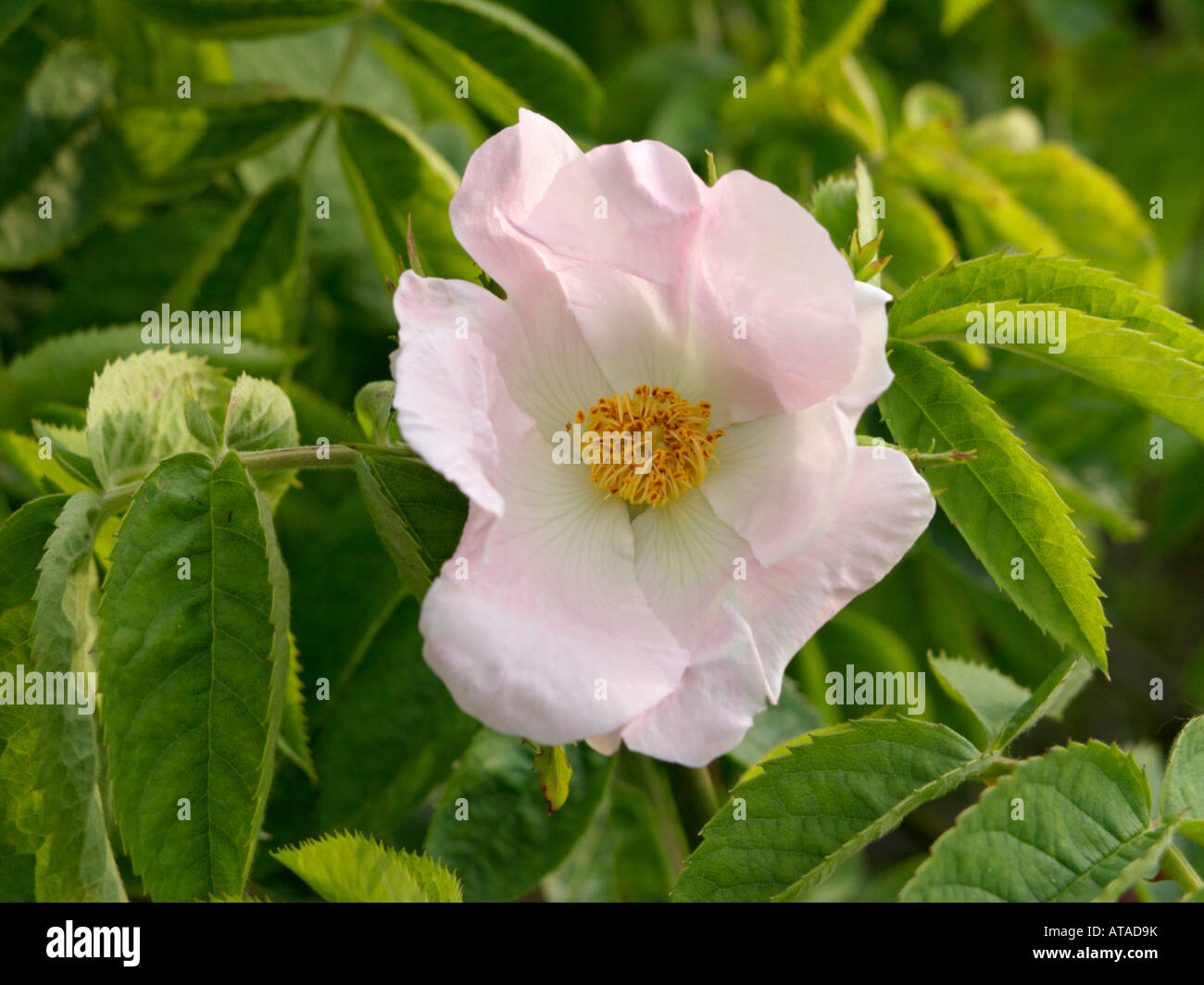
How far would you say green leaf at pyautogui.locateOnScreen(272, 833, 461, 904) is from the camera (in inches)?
41.8

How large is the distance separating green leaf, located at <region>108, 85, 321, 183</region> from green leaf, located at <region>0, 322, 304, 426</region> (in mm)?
321

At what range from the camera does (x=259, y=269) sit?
5.60ft

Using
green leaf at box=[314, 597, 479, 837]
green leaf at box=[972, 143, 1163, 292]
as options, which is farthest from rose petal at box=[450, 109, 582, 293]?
green leaf at box=[972, 143, 1163, 292]

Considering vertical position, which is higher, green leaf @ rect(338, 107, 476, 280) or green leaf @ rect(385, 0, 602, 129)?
green leaf @ rect(385, 0, 602, 129)

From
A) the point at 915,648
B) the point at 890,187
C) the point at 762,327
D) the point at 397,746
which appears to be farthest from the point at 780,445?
the point at 915,648

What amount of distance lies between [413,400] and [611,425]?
36cm

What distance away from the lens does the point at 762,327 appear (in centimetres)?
110

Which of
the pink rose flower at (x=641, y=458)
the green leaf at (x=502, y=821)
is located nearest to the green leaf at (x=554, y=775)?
the pink rose flower at (x=641, y=458)

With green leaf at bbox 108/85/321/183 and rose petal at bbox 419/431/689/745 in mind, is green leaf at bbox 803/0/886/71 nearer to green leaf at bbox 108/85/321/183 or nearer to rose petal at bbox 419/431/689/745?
green leaf at bbox 108/85/321/183

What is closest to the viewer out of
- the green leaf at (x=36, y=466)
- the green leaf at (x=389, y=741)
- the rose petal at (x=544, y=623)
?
the rose petal at (x=544, y=623)

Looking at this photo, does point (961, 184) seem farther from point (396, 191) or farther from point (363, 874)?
point (363, 874)

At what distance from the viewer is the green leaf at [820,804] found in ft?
3.49

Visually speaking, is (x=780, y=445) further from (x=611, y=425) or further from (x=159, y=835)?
(x=159, y=835)

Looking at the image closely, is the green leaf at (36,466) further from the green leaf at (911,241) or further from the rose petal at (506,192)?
the green leaf at (911,241)
